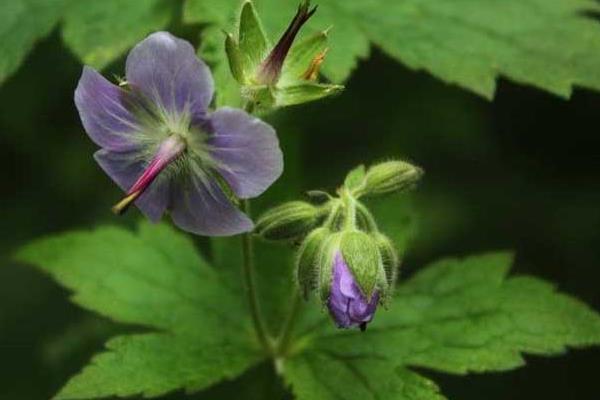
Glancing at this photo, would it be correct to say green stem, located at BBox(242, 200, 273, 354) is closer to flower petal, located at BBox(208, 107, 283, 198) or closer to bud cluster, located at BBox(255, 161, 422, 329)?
bud cluster, located at BBox(255, 161, 422, 329)

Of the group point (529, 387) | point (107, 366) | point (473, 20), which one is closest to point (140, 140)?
point (107, 366)

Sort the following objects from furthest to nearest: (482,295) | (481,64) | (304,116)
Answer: (304,116) < (481,64) < (482,295)

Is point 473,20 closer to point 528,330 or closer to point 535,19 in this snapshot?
point 535,19

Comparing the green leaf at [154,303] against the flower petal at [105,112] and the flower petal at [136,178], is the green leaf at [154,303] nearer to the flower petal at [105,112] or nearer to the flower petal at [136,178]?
the flower petal at [136,178]

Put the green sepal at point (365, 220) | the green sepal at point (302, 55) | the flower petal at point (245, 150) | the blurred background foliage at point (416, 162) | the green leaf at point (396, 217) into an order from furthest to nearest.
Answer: the blurred background foliage at point (416, 162) → the green leaf at point (396, 217) → the green sepal at point (365, 220) → the green sepal at point (302, 55) → the flower petal at point (245, 150)

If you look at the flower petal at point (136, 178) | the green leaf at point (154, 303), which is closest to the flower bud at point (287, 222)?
the flower petal at point (136, 178)

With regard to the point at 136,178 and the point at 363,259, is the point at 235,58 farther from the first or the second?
the point at 363,259

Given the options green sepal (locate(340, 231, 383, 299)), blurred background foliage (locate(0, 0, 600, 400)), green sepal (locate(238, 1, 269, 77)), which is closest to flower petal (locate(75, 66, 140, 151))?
green sepal (locate(238, 1, 269, 77))
